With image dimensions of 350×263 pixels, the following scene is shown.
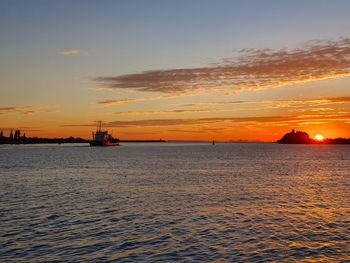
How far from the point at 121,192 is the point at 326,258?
30.3m

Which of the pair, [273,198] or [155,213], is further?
[273,198]

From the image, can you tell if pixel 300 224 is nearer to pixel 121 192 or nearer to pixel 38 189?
pixel 121 192

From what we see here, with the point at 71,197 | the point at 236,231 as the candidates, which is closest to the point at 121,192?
the point at 71,197

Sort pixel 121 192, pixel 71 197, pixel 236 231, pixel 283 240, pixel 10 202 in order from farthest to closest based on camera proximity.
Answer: pixel 121 192, pixel 71 197, pixel 10 202, pixel 236 231, pixel 283 240

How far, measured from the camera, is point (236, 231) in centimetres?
2681

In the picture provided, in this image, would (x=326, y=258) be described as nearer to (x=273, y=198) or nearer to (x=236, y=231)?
(x=236, y=231)

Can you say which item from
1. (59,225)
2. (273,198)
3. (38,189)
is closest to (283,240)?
(59,225)

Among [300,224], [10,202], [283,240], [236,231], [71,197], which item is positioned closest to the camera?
[283,240]

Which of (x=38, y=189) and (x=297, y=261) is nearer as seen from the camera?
(x=297, y=261)

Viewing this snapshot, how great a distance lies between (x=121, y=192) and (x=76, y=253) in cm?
2616

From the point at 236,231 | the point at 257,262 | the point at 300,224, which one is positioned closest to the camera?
the point at 257,262

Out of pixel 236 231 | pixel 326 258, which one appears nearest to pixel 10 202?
pixel 236 231

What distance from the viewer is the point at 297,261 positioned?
803 inches

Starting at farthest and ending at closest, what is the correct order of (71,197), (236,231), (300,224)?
(71,197) → (300,224) → (236,231)
